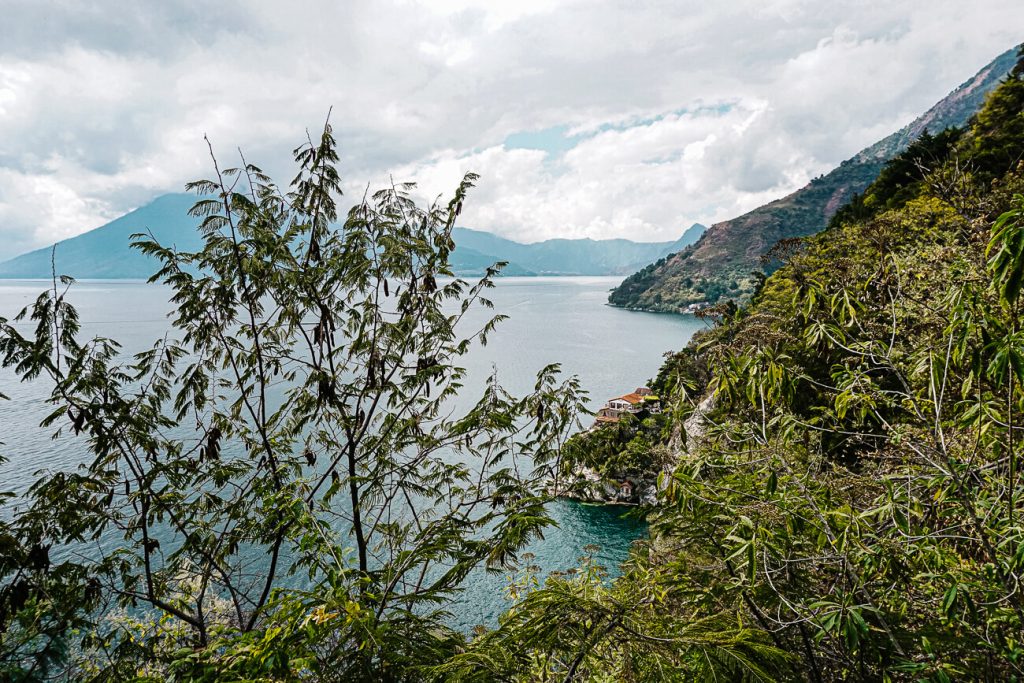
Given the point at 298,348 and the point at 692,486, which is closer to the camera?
the point at 692,486

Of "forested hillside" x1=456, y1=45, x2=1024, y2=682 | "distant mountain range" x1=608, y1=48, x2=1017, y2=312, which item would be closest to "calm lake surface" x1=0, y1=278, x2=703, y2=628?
"forested hillside" x1=456, y1=45, x2=1024, y2=682

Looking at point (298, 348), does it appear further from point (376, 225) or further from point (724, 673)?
point (724, 673)

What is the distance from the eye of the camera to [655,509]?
369 cm

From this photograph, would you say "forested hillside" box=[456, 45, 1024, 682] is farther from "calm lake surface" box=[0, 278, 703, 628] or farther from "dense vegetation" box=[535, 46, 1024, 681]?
"calm lake surface" box=[0, 278, 703, 628]

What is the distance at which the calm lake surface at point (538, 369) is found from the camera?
19.6 m

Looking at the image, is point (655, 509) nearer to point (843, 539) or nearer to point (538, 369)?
point (843, 539)

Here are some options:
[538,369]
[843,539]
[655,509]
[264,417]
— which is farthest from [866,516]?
[538,369]

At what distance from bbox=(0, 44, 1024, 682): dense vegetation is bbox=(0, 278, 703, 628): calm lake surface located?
2.78ft

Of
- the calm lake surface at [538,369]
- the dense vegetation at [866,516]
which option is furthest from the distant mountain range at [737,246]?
the dense vegetation at [866,516]

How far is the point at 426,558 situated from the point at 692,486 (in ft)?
9.11

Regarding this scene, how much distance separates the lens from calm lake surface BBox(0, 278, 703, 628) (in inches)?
773

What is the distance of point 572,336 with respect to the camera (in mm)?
72250

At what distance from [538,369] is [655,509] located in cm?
4211

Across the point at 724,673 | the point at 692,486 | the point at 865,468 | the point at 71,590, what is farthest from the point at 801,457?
the point at 71,590
